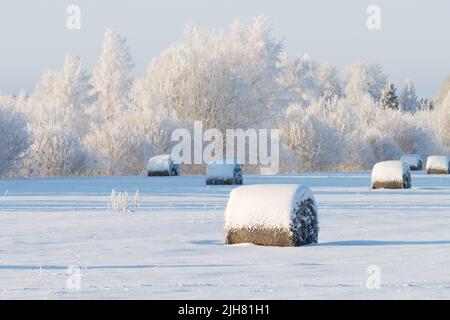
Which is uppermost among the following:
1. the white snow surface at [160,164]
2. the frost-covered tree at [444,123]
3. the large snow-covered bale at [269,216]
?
the frost-covered tree at [444,123]

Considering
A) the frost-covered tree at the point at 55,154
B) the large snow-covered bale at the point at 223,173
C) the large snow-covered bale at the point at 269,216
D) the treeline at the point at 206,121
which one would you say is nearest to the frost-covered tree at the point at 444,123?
the treeline at the point at 206,121

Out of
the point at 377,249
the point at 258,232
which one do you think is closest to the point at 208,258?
the point at 258,232

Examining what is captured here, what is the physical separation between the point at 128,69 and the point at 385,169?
63.1 m

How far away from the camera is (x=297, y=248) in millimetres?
12250

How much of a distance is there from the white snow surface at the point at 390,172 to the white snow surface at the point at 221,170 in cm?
438

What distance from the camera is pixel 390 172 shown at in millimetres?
28500

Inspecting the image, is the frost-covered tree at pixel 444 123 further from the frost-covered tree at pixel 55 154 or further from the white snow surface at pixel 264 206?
the white snow surface at pixel 264 206

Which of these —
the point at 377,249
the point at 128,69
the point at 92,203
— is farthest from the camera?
the point at 128,69

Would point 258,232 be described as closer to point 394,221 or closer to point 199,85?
point 394,221

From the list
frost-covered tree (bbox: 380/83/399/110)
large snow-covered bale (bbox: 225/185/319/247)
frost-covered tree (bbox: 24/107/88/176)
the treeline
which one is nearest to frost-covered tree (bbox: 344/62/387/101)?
frost-covered tree (bbox: 380/83/399/110)

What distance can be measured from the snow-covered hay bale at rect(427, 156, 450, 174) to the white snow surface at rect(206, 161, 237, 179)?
15.9 metres

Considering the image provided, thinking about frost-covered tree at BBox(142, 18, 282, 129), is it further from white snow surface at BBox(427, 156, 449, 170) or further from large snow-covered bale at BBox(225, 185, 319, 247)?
large snow-covered bale at BBox(225, 185, 319, 247)

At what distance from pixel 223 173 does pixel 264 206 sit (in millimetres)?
18352

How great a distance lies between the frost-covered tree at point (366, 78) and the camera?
115312 millimetres
